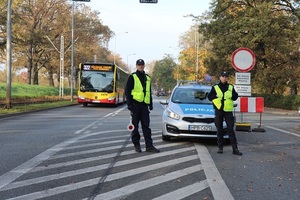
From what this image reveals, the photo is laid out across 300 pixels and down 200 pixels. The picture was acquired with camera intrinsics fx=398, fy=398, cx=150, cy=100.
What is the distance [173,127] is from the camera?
9.80m

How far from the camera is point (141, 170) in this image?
6.74 m

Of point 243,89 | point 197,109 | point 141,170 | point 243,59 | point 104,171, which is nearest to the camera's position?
point 104,171

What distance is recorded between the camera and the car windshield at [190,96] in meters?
10.9

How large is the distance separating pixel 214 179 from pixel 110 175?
64.7 inches

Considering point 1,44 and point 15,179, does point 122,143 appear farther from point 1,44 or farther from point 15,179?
point 1,44

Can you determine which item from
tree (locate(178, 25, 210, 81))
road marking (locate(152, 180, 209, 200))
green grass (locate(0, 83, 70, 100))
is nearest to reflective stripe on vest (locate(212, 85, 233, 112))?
road marking (locate(152, 180, 209, 200))

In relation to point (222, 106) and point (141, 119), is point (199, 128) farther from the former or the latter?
point (141, 119)

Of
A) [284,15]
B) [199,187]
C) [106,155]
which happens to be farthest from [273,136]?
[284,15]

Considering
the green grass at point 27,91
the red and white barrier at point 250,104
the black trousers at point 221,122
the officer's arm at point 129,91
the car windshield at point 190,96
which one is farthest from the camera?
the green grass at point 27,91

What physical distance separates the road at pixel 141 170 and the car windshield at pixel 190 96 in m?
1.17

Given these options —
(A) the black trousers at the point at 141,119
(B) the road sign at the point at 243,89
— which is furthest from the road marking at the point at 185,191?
(B) the road sign at the point at 243,89

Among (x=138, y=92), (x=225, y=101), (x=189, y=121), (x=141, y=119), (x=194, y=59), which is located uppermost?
(x=194, y=59)

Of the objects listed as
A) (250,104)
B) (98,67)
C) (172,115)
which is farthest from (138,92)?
(98,67)

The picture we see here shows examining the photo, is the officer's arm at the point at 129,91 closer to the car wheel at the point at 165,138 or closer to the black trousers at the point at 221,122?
the black trousers at the point at 221,122
